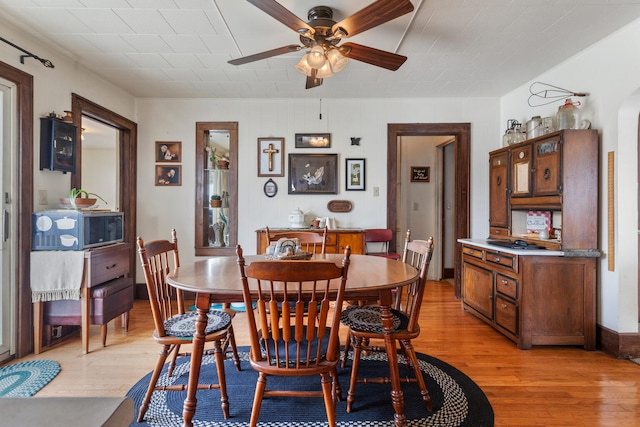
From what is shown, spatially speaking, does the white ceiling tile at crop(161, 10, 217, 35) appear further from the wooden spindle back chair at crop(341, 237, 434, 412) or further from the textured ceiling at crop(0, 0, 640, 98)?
the wooden spindle back chair at crop(341, 237, 434, 412)

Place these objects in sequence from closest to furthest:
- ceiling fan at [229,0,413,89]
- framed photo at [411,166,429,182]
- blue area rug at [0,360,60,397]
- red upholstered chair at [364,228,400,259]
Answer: ceiling fan at [229,0,413,89], blue area rug at [0,360,60,397], red upholstered chair at [364,228,400,259], framed photo at [411,166,429,182]

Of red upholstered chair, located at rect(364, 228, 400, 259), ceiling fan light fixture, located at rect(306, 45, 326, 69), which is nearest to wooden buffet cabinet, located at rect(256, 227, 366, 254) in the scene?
red upholstered chair, located at rect(364, 228, 400, 259)

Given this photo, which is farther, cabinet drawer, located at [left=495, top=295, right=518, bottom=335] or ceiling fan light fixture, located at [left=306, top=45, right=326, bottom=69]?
cabinet drawer, located at [left=495, top=295, right=518, bottom=335]

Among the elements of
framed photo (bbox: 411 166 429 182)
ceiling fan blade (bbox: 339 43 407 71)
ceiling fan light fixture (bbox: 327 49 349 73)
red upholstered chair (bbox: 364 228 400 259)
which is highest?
ceiling fan blade (bbox: 339 43 407 71)

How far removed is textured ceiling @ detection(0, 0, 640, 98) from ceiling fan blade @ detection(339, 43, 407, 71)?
0.30 metres

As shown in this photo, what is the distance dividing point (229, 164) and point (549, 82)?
12.0 ft

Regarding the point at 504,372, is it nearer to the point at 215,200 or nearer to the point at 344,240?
the point at 344,240

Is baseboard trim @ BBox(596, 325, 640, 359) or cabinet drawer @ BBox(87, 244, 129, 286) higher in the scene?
cabinet drawer @ BBox(87, 244, 129, 286)

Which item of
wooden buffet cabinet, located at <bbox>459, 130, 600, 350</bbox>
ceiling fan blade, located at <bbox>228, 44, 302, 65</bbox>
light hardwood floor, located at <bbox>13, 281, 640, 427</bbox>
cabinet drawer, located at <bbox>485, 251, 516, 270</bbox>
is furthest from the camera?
cabinet drawer, located at <bbox>485, 251, 516, 270</bbox>

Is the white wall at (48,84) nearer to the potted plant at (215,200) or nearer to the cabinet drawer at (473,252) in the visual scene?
the potted plant at (215,200)

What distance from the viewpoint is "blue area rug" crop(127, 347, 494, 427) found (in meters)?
1.79

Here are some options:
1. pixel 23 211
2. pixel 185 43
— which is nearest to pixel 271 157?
pixel 185 43

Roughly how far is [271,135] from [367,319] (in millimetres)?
2957

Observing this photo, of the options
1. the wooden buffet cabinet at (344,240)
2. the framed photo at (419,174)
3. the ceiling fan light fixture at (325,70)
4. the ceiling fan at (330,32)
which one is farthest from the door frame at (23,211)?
the framed photo at (419,174)
